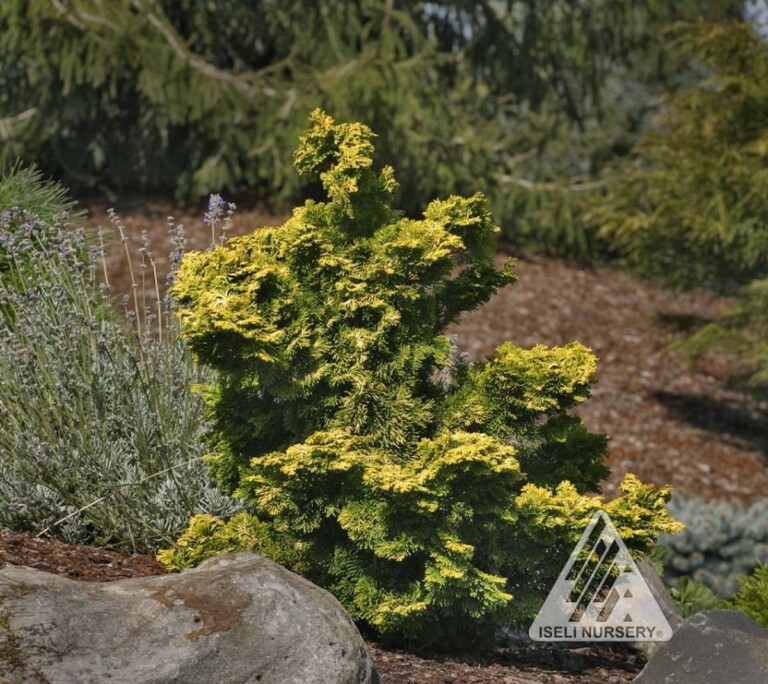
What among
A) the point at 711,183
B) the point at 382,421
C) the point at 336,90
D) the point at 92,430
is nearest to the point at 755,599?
the point at 382,421

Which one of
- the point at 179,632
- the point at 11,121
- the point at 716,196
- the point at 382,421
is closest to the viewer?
the point at 179,632

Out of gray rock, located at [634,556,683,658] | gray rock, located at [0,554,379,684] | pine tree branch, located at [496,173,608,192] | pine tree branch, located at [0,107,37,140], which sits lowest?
pine tree branch, located at [0,107,37,140]

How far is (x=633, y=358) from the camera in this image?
35.3 ft

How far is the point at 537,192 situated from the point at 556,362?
26.1 ft

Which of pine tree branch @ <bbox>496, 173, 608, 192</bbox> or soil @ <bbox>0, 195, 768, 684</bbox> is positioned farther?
pine tree branch @ <bbox>496, 173, 608, 192</bbox>

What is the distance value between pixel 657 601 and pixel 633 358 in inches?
239

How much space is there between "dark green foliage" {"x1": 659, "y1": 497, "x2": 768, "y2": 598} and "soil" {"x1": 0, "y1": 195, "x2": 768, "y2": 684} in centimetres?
78

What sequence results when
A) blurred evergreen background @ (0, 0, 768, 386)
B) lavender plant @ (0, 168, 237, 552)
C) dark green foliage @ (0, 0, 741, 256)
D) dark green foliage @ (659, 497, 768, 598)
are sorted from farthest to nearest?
dark green foliage @ (0, 0, 741, 256) < blurred evergreen background @ (0, 0, 768, 386) < dark green foliage @ (659, 497, 768, 598) < lavender plant @ (0, 168, 237, 552)

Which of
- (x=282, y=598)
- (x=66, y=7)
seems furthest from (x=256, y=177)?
(x=282, y=598)

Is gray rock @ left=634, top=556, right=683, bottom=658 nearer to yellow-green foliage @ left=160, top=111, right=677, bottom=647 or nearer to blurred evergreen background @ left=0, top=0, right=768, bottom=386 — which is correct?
yellow-green foliage @ left=160, top=111, right=677, bottom=647

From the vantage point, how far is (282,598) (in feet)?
11.6

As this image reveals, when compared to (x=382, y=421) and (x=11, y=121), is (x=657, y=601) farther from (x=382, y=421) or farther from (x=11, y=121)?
(x=11, y=121)

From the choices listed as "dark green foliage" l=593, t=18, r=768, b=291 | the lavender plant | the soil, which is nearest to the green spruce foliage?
"dark green foliage" l=593, t=18, r=768, b=291

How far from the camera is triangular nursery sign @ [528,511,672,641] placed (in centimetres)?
420
